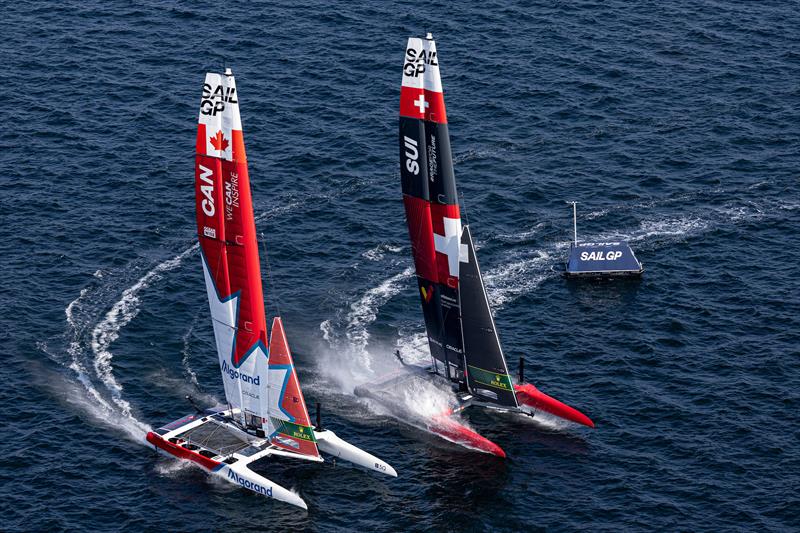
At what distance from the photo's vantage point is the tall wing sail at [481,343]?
405 feet

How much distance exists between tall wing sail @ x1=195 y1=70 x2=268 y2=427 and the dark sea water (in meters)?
7.64

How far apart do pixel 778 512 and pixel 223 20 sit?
11261 centimetres

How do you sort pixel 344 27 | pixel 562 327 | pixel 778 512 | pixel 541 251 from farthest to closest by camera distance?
pixel 344 27 → pixel 541 251 → pixel 562 327 → pixel 778 512

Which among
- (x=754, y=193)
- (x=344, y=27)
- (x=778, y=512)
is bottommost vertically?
(x=778, y=512)

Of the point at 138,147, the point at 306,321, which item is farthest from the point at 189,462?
the point at 138,147

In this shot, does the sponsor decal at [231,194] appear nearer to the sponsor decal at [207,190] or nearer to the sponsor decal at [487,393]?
the sponsor decal at [207,190]

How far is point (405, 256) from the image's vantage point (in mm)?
150875

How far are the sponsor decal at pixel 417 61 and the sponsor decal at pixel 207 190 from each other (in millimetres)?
17609

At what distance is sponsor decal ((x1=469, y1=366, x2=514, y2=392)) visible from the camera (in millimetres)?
124125

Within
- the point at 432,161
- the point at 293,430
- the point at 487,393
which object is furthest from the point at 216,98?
the point at 487,393

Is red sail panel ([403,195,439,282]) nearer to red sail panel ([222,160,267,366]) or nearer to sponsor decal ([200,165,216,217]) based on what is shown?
red sail panel ([222,160,267,366])

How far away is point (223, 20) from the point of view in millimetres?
198125

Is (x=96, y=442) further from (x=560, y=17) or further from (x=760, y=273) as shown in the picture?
(x=560, y=17)

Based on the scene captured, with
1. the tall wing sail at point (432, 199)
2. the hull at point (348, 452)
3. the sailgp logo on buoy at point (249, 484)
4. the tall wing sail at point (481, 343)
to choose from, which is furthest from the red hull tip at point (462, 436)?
the sailgp logo on buoy at point (249, 484)
